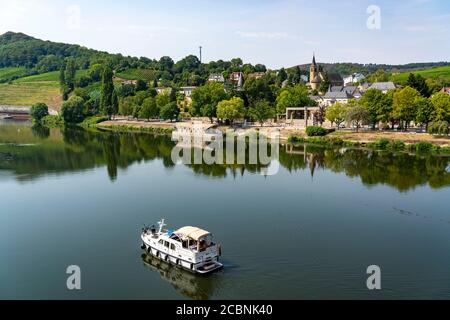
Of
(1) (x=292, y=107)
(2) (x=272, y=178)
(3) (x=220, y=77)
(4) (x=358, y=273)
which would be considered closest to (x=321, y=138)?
(1) (x=292, y=107)

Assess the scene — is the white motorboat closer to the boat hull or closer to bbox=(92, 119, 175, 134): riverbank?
the boat hull

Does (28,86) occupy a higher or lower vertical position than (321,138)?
higher

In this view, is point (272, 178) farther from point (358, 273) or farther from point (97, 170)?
point (358, 273)

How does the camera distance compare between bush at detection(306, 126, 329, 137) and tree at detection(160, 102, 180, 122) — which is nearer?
bush at detection(306, 126, 329, 137)

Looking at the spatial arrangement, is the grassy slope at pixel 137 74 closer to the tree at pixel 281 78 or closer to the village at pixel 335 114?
the village at pixel 335 114

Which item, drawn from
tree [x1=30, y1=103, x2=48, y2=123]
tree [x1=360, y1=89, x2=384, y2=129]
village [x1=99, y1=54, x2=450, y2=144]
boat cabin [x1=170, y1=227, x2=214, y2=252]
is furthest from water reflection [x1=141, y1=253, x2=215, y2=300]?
tree [x1=30, y1=103, x2=48, y2=123]

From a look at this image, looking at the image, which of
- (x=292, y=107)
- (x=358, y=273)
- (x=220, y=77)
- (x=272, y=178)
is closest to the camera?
(x=358, y=273)
